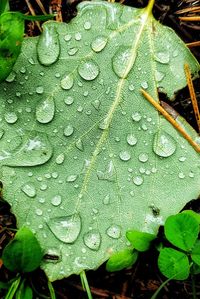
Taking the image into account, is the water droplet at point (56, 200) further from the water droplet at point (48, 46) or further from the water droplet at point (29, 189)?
the water droplet at point (48, 46)

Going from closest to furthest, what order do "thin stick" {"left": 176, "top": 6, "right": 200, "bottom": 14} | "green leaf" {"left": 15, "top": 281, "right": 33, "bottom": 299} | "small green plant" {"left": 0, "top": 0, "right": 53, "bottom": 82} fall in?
"small green plant" {"left": 0, "top": 0, "right": 53, "bottom": 82} → "green leaf" {"left": 15, "top": 281, "right": 33, "bottom": 299} → "thin stick" {"left": 176, "top": 6, "right": 200, "bottom": 14}

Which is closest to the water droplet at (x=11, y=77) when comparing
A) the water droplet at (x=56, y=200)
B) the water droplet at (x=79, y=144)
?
the water droplet at (x=79, y=144)

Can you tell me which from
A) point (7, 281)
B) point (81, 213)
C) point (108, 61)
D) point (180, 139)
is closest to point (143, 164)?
point (180, 139)

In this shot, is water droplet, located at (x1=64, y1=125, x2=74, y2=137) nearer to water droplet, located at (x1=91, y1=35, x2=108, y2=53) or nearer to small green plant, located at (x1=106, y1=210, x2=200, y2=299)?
water droplet, located at (x1=91, y1=35, x2=108, y2=53)

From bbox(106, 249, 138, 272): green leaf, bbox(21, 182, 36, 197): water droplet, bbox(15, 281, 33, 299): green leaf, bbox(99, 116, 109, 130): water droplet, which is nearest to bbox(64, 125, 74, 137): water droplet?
bbox(99, 116, 109, 130): water droplet

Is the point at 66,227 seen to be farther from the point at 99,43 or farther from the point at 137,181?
the point at 99,43

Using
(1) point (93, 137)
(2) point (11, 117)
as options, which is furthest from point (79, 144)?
(2) point (11, 117)

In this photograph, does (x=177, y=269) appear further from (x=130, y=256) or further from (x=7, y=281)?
(x=7, y=281)
